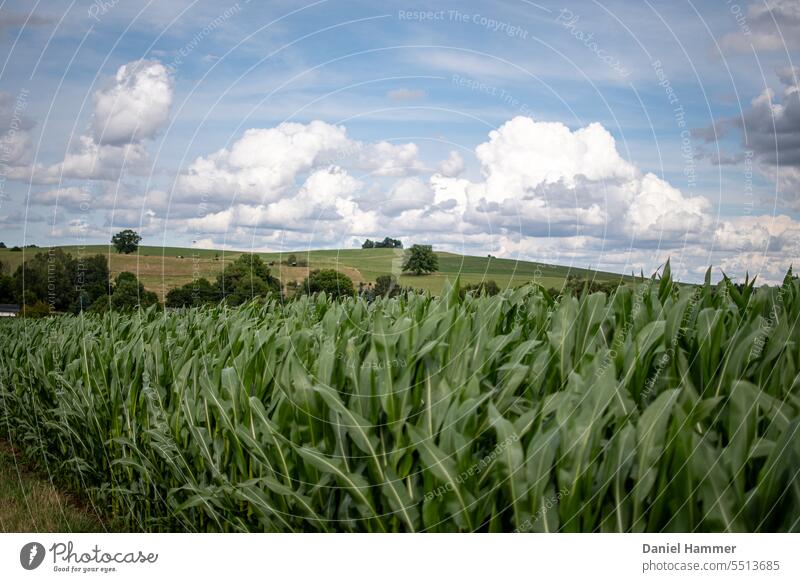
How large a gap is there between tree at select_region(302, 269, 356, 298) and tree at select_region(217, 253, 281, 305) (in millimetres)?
380

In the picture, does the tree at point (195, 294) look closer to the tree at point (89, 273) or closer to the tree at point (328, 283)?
the tree at point (89, 273)

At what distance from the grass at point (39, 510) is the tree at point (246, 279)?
2.46 m

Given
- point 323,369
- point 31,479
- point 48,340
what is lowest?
point 31,479

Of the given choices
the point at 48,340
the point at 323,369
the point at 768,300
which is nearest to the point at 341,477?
the point at 323,369

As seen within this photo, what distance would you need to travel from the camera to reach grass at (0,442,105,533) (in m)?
4.16

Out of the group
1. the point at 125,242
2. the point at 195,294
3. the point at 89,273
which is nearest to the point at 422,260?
the point at 125,242

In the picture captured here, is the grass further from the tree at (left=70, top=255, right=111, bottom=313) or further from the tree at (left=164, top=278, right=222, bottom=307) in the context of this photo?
the tree at (left=164, top=278, right=222, bottom=307)

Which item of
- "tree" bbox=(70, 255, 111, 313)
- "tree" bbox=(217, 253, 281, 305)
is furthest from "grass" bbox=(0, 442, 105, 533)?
"tree" bbox=(217, 253, 281, 305)

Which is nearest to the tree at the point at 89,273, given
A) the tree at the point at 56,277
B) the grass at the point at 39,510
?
the tree at the point at 56,277

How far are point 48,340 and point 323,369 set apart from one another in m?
5.11

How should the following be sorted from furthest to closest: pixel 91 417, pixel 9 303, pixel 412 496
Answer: pixel 9 303 < pixel 91 417 < pixel 412 496

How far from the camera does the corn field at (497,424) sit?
2131 mm

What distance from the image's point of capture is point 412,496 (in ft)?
7.85

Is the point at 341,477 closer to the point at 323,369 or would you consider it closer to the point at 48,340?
the point at 323,369
